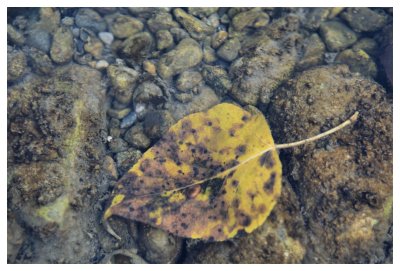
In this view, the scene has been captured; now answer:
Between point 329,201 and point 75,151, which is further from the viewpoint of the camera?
point 75,151

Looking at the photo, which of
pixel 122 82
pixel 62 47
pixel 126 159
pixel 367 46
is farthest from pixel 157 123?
pixel 367 46

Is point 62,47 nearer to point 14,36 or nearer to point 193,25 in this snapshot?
point 14,36

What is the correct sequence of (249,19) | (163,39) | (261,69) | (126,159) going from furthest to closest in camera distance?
1. (249,19)
2. (163,39)
3. (261,69)
4. (126,159)

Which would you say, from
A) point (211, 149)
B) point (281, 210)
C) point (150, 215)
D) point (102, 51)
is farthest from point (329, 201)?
point (102, 51)

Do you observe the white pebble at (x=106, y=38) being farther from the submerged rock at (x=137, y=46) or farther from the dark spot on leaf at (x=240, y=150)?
the dark spot on leaf at (x=240, y=150)

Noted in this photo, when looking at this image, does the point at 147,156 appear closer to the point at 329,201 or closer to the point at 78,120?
the point at 78,120

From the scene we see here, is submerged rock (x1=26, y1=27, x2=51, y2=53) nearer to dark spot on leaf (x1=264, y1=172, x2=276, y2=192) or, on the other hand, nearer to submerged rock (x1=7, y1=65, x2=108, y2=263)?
submerged rock (x1=7, y1=65, x2=108, y2=263)

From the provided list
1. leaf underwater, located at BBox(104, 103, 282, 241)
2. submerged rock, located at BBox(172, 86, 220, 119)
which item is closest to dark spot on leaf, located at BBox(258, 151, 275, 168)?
leaf underwater, located at BBox(104, 103, 282, 241)

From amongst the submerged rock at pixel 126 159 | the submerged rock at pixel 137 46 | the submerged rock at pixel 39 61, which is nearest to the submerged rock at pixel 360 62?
the submerged rock at pixel 137 46
